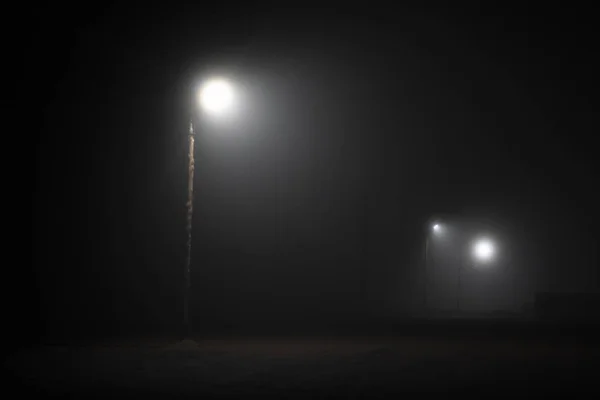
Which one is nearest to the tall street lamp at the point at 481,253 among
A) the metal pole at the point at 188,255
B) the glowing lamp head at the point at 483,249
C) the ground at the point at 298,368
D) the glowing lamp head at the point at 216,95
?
the glowing lamp head at the point at 483,249

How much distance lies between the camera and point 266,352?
67.2ft

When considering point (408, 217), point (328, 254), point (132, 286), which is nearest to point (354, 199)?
point (328, 254)

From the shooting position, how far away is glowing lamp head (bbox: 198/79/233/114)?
2127 centimetres

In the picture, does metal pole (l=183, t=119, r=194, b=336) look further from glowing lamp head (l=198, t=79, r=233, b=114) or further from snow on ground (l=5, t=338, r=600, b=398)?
glowing lamp head (l=198, t=79, r=233, b=114)

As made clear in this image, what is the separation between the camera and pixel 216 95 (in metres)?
→ 21.3

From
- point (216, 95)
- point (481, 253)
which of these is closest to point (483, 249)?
point (481, 253)

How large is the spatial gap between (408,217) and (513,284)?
30.8 m

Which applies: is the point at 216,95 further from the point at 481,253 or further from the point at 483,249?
the point at 481,253

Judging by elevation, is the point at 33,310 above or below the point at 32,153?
below

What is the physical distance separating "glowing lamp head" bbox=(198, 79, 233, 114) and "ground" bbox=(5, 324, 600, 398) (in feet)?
25.7

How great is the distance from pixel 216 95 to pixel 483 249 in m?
93.8

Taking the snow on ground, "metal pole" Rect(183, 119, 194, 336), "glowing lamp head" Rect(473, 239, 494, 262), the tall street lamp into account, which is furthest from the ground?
"glowing lamp head" Rect(473, 239, 494, 262)

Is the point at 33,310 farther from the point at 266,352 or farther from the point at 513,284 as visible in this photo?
the point at 513,284

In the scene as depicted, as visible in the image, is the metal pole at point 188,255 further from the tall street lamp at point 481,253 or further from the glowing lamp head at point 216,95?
the tall street lamp at point 481,253
